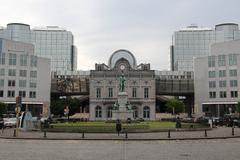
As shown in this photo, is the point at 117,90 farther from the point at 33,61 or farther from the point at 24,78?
the point at 24,78

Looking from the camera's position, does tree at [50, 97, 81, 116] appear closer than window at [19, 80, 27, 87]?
No

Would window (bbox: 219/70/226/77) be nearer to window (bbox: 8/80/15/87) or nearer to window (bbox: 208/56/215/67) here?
window (bbox: 208/56/215/67)

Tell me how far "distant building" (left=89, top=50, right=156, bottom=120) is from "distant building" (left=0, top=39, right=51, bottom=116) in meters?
16.7

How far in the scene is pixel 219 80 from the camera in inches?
4417

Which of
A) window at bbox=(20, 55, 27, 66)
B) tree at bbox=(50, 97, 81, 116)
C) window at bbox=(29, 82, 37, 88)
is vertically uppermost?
window at bbox=(20, 55, 27, 66)

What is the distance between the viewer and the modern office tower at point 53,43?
182 m

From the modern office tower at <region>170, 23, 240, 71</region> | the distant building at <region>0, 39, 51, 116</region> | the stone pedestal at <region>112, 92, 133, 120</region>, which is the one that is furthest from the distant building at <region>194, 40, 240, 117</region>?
the modern office tower at <region>170, 23, 240, 71</region>

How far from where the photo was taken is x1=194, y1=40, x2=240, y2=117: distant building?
110 meters

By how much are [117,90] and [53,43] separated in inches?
3134

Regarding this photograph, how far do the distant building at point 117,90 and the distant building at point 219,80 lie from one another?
1657 centimetres

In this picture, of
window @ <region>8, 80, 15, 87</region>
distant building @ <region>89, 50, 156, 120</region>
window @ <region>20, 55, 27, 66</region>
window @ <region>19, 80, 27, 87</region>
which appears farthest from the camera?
distant building @ <region>89, 50, 156, 120</region>

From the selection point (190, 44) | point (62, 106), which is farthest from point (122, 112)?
point (190, 44)

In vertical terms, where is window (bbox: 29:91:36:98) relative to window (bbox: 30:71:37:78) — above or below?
below

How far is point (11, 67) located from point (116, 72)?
117 feet
